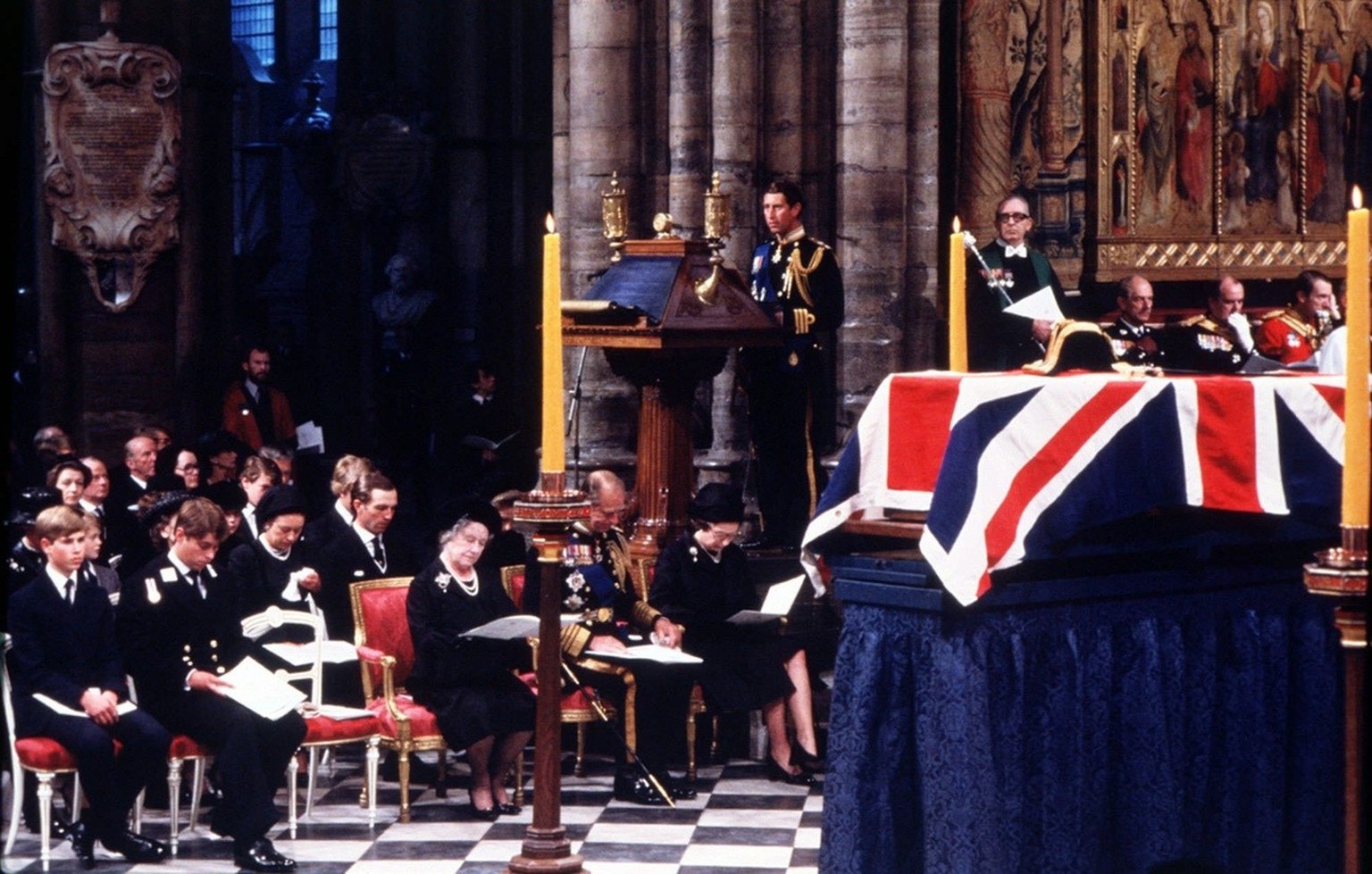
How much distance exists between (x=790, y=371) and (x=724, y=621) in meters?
1.88

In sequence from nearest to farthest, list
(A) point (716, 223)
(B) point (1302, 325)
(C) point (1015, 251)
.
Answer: (A) point (716, 223) < (C) point (1015, 251) < (B) point (1302, 325)

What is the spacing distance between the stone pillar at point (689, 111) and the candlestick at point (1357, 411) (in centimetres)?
683

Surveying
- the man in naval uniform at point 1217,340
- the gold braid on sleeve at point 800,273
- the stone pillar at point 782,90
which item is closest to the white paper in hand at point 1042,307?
the man in naval uniform at point 1217,340

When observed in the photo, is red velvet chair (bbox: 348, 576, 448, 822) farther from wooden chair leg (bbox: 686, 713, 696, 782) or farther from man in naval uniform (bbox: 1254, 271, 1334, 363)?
man in naval uniform (bbox: 1254, 271, 1334, 363)

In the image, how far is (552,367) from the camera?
5.91m

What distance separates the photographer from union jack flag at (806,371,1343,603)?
5.89 meters

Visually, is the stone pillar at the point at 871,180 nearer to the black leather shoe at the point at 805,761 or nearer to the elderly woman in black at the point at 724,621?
the elderly woman in black at the point at 724,621

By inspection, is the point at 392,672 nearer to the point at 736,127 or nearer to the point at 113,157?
the point at 736,127

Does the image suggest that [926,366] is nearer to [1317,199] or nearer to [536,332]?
[1317,199]

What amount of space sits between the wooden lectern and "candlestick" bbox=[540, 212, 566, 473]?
3553 millimetres

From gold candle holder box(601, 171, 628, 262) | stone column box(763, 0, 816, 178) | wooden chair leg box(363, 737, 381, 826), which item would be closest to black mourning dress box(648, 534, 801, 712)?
wooden chair leg box(363, 737, 381, 826)

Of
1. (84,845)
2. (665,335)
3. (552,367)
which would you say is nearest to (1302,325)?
(665,335)

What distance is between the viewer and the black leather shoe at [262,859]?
7965 millimetres

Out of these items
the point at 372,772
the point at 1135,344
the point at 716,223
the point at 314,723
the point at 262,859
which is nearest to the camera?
the point at 262,859
